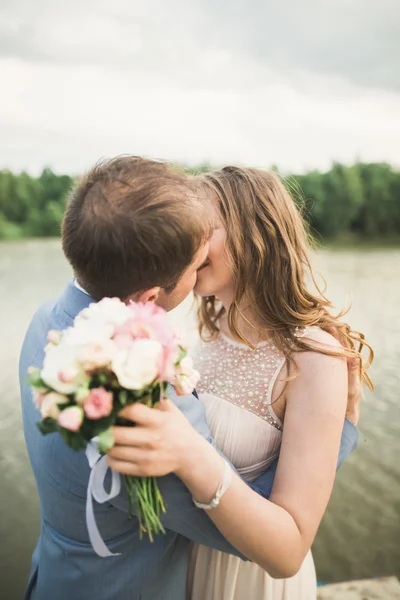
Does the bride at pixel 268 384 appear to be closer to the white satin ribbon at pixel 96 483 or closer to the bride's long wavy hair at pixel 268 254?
the bride's long wavy hair at pixel 268 254

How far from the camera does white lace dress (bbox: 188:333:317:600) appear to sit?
219 cm

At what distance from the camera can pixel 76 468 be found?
57.9 inches

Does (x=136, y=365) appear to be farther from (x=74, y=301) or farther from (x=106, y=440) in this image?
(x=74, y=301)

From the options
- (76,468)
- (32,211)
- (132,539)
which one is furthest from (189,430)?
(32,211)

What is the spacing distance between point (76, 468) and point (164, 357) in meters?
0.50

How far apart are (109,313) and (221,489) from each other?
0.58 meters

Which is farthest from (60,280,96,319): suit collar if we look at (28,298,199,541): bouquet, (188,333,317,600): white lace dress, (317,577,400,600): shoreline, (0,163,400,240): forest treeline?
(0,163,400,240): forest treeline

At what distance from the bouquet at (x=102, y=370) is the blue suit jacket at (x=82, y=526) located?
29cm

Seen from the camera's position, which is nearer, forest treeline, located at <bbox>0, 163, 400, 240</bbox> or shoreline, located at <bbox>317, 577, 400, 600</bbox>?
shoreline, located at <bbox>317, 577, 400, 600</bbox>

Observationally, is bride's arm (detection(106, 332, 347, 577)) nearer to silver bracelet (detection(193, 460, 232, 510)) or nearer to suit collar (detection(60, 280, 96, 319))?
silver bracelet (detection(193, 460, 232, 510))

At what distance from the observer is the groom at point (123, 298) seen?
55.6 inches

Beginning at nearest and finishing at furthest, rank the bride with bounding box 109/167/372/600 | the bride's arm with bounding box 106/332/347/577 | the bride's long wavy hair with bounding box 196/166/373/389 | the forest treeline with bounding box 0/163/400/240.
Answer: the bride's arm with bounding box 106/332/347/577
the bride with bounding box 109/167/372/600
the bride's long wavy hair with bounding box 196/166/373/389
the forest treeline with bounding box 0/163/400/240

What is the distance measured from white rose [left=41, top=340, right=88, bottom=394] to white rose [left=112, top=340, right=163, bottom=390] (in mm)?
86

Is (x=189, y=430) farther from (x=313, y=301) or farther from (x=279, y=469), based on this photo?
(x=313, y=301)
